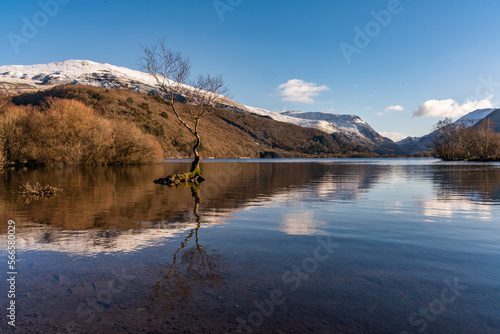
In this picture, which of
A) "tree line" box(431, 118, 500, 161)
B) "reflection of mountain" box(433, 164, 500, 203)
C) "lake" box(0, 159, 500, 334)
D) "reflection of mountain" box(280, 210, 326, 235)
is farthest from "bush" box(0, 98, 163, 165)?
"tree line" box(431, 118, 500, 161)

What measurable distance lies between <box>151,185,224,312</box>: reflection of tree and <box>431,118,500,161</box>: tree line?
13403cm

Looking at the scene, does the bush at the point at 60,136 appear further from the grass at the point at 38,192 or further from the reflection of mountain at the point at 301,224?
the reflection of mountain at the point at 301,224

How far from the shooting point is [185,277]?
6.81 meters

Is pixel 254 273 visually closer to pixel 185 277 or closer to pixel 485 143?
pixel 185 277

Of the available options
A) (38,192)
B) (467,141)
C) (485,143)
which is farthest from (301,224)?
(467,141)

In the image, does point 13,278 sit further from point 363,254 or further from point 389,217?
point 389,217

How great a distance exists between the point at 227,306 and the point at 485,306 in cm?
443

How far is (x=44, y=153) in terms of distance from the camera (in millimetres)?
67062

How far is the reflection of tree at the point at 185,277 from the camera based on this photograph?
5.75 meters

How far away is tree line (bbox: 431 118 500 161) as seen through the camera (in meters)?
122

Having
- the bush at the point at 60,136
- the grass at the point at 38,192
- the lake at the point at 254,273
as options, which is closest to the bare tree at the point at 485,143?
the bush at the point at 60,136

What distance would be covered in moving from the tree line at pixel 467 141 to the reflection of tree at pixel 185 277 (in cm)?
13403

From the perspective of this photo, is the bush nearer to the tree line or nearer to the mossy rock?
the mossy rock

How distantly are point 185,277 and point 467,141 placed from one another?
157314 mm
